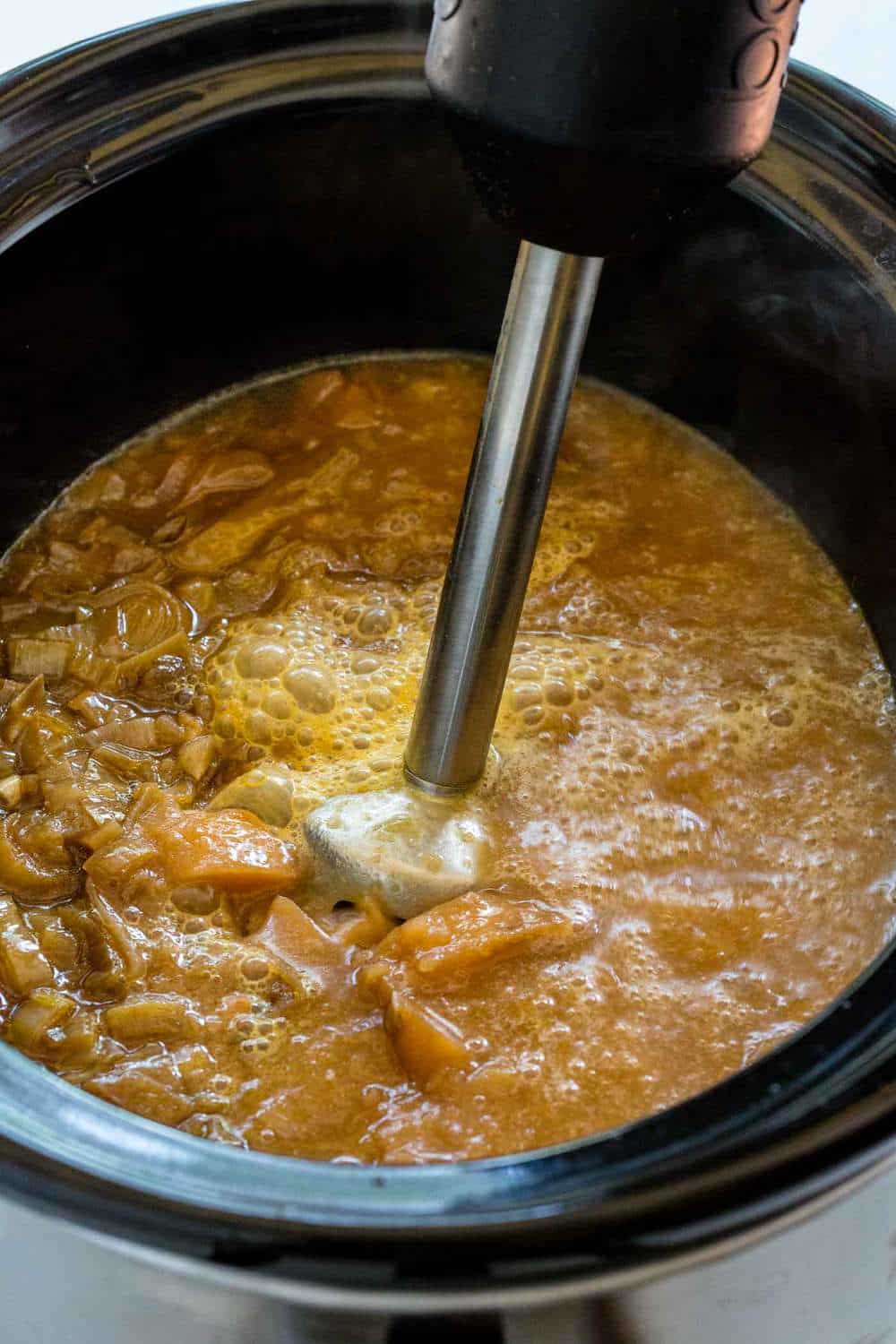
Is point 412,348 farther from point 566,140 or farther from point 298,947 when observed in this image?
point 566,140

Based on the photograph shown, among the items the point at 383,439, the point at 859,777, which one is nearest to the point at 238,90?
the point at 383,439

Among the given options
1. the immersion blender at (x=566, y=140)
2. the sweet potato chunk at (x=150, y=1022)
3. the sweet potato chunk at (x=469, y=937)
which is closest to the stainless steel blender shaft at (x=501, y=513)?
the immersion blender at (x=566, y=140)

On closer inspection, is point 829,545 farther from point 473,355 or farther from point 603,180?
point 603,180

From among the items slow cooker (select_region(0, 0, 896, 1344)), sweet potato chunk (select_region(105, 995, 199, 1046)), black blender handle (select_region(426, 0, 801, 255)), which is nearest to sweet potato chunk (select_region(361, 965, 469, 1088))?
sweet potato chunk (select_region(105, 995, 199, 1046))

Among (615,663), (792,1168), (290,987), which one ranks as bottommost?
(290,987)

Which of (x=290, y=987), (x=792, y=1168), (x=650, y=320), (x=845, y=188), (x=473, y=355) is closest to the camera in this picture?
(x=792, y=1168)

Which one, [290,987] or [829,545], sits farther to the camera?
[829,545]

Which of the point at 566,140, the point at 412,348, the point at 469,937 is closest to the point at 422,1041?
the point at 469,937
